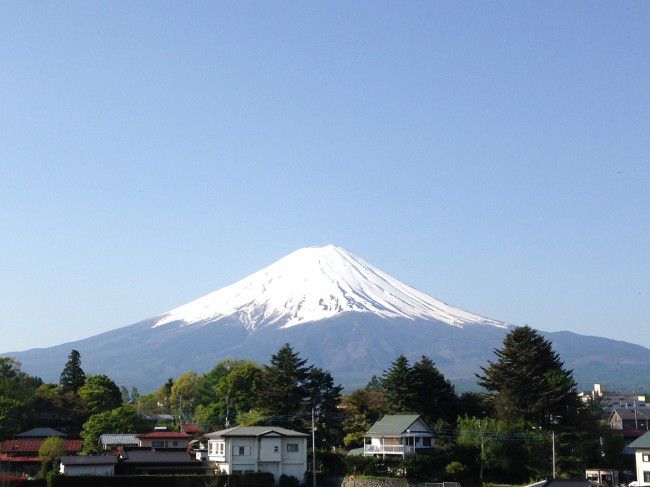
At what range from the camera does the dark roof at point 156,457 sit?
53.1 metres

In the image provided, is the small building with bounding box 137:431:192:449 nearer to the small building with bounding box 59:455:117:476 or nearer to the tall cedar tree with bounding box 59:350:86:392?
the small building with bounding box 59:455:117:476

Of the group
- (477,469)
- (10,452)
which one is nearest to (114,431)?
(10,452)

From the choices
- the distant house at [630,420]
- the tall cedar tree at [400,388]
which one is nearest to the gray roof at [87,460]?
the tall cedar tree at [400,388]

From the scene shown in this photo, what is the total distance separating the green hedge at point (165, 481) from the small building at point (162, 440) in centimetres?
925

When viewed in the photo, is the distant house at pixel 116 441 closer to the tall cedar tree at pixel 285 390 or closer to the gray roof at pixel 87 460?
the tall cedar tree at pixel 285 390

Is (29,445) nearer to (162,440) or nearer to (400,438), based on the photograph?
(162,440)

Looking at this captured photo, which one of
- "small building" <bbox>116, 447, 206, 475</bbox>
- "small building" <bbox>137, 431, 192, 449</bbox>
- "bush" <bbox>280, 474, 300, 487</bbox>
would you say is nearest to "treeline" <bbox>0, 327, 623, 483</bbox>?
"bush" <bbox>280, 474, 300, 487</bbox>

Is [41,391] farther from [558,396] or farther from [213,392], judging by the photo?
[558,396]

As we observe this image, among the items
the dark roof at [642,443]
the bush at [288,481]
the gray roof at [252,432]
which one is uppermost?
the gray roof at [252,432]

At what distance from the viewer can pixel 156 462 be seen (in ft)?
174

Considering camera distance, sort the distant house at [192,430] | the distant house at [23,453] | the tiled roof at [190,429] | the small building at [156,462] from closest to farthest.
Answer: the small building at [156,462] < the distant house at [23,453] < the distant house at [192,430] < the tiled roof at [190,429]

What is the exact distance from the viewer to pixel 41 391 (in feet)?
259

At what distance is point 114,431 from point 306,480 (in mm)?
18564

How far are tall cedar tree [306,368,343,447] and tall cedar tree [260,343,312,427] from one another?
0.48 m
